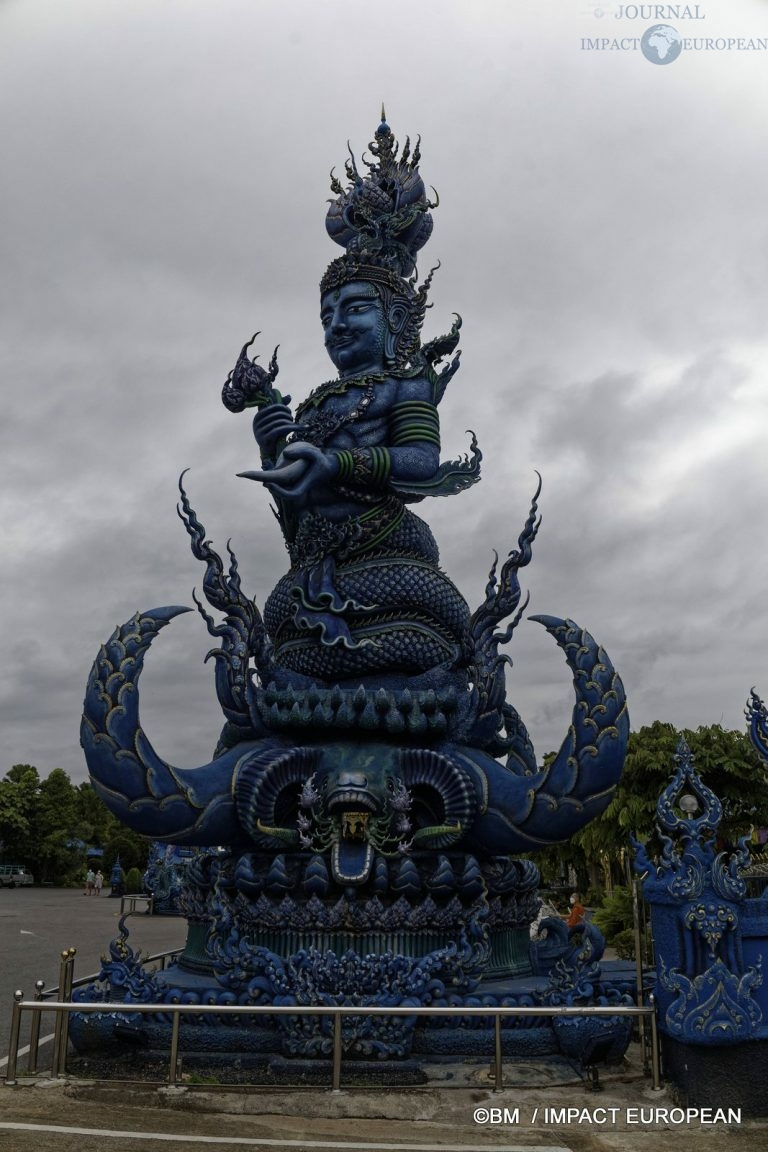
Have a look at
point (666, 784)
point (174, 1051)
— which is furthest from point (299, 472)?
point (666, 784)

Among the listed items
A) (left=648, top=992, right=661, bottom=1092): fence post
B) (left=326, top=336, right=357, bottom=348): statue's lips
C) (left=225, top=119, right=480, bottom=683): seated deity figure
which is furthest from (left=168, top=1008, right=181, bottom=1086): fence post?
(left=326, top=336, right=357, bottom=348): statue's lips

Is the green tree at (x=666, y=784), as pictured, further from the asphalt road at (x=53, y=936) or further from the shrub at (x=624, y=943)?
the asphalt road at (x=53, y=936)

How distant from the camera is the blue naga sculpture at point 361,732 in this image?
1063 cm

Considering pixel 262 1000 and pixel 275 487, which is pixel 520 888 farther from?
pixel 275 487

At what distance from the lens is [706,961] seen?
828cm

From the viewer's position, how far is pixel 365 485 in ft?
42.8

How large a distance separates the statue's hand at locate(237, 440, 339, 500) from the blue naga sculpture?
30 millimetres

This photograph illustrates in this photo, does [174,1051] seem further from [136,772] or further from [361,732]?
Result: [361,732]

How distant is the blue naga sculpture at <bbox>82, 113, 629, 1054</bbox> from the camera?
10633 mm

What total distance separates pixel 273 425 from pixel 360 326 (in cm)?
224

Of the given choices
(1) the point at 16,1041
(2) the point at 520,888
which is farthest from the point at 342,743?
(1) the point at 16,1041

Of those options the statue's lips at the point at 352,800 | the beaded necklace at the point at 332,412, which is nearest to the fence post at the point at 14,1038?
the statue's lips at the point at 352,800

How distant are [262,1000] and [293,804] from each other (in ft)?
7.48

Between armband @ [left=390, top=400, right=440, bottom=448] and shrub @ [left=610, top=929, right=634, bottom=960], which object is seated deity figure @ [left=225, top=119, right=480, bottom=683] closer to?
armband @ [left=390, top=400, right=440, bottom=448]
